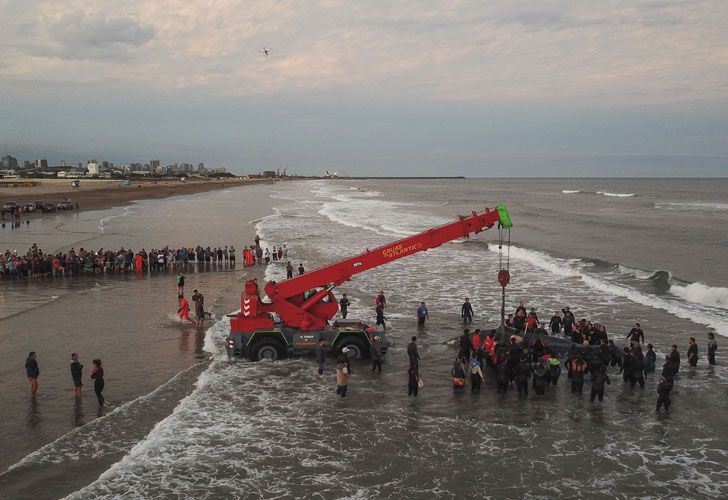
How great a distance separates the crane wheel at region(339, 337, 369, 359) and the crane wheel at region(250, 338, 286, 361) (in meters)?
1.67

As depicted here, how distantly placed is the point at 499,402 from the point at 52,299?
18072 mm

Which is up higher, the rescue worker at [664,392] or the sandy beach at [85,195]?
the sandy beach at [85,195]

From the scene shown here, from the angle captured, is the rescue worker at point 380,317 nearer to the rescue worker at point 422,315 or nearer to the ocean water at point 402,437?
the ocean water at point 402,437

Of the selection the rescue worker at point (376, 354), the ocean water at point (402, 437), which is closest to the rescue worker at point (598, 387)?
the ocean water at point (402, 437)

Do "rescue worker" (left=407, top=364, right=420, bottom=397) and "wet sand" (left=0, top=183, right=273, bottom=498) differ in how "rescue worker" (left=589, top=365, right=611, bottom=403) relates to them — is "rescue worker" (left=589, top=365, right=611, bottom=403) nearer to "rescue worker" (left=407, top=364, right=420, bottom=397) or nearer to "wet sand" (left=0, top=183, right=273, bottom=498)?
"rescue worker" (left=407, top=364, right=420, bottom=397)

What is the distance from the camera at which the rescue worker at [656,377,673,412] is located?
12.3 metres

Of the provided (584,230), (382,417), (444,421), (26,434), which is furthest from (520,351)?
(584,230)

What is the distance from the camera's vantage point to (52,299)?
74.5 feet

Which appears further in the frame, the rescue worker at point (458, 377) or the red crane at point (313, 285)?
the red crane at point (313, 285)

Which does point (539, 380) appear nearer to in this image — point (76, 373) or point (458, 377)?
point (458, 377)

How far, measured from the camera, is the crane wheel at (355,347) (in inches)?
614

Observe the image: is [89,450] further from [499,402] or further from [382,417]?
[499,402]

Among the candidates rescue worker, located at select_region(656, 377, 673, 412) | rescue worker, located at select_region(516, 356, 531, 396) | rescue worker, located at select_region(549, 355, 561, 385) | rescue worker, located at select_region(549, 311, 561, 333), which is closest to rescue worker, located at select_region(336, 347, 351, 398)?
rescue worker, located at select_region(516, 356, 531, 396)

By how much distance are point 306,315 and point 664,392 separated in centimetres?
874
